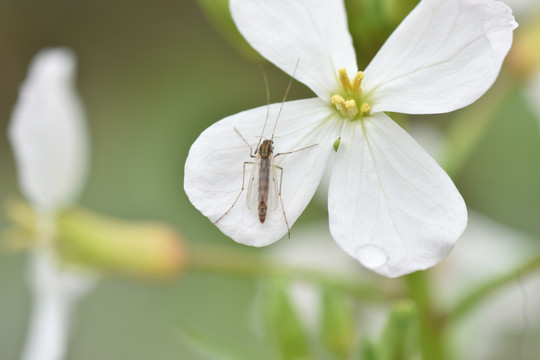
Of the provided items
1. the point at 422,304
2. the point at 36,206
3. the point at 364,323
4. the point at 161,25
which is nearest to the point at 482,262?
the point at 364,323

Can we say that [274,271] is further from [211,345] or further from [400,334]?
[400,334]

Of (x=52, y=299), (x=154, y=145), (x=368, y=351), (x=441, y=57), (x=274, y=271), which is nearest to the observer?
(x=441, y=57)

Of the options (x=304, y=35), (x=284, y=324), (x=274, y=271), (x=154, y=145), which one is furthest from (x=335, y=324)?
(x=154, y=145)

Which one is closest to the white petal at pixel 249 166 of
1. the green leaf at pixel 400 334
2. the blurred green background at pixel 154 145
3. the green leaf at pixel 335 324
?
the green leaf at pixel 400 334

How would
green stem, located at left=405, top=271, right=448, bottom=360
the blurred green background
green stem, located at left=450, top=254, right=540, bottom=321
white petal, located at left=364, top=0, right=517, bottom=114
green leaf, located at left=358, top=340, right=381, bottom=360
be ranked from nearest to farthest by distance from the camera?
white petal, located at left=364, top=0, right=517, bottom=114, green leaf, located at left=358, top=340, right=381, bottom=360, green stem, located at left=450, top=254, right=540, bottom=321, green stem, located at left=405, top=271, right=448, bottom=360, the blurred green background

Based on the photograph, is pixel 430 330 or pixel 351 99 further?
pixel 430 330

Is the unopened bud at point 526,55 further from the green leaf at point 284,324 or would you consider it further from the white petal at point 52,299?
the white petal at point 52,299

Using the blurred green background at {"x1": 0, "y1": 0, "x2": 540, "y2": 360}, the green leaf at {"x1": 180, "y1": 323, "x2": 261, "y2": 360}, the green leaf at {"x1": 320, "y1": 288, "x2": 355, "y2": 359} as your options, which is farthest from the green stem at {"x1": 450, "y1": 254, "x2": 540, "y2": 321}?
the blurred green background at {"x1": 0, "y1": 0, "x2": 540, "y2": 360}

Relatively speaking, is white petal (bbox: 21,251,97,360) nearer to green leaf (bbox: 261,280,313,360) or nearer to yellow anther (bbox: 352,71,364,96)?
green leaf (bbox: 261,280,313,360)
